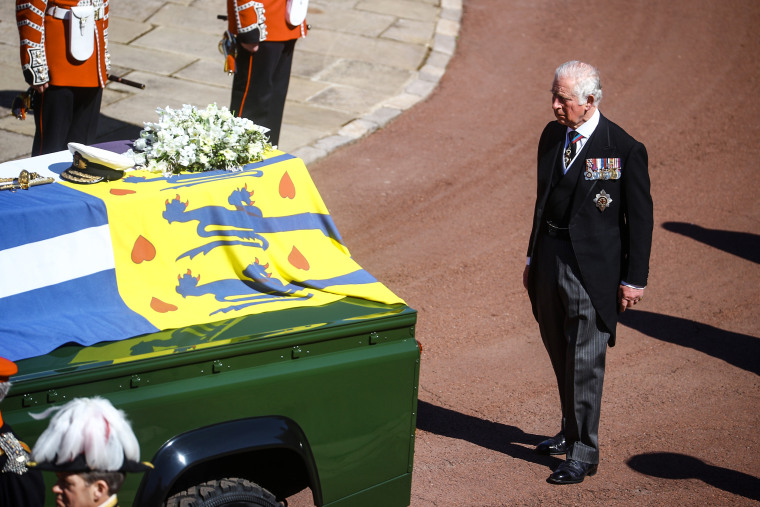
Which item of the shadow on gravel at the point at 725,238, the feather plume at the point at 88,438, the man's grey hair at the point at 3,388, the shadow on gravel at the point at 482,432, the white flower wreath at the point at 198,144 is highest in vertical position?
the white flower wreath at the point at 198,144

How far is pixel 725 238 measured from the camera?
7477 mm

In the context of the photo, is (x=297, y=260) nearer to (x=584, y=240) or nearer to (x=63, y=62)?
(x=584, y=240)

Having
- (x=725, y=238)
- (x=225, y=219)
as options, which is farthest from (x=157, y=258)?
(x=725, y=238)

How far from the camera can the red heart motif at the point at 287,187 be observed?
14.7ft

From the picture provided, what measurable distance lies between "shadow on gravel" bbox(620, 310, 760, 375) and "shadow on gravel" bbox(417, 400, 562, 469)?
5.24ft

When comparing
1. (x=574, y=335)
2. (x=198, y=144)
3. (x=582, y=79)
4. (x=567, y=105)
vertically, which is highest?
(x=582, y=79)

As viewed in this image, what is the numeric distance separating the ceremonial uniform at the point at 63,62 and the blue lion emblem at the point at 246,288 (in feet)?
10.7

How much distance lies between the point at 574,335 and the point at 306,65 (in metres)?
6.98

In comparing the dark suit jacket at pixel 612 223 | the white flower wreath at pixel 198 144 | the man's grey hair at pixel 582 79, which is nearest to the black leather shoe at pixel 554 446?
the dark suit jacket at pixel 612 223

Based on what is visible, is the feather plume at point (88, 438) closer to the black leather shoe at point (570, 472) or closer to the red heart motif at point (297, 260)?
the red heart motif at point (297, 260)

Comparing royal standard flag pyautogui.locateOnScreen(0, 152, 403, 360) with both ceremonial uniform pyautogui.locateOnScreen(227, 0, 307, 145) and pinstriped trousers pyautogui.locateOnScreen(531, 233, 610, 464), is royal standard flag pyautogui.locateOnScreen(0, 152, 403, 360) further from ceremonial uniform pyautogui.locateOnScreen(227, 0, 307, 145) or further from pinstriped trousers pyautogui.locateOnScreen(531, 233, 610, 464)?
ceremonial uniform pyautogui.locateOnScreen(227, 0, 307, 145)

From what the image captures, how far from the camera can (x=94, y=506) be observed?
255 centimetres

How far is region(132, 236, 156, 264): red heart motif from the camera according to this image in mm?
3932

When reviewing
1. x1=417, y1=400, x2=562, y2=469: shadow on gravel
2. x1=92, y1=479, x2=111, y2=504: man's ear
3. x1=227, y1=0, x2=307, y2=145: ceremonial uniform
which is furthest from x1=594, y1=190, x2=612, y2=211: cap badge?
x1=227, y1=0, x2=307, y2=145: ceremonial uniform
